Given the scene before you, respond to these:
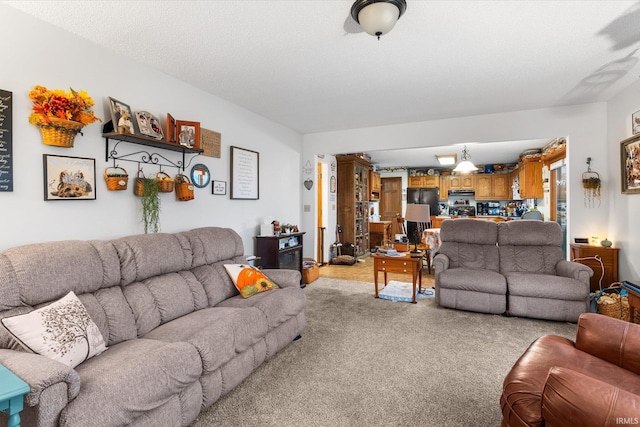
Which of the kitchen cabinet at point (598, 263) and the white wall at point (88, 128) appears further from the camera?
the kitchen cabinet at point (598, 263)

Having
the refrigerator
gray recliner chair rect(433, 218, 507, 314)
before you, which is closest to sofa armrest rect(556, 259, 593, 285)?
gray recliner chair rect(433, 218, 507, 314)

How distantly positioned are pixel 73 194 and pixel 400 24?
2.65 metres

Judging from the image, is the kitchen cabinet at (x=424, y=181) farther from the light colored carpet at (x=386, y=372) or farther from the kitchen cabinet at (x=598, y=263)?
the light colored carpet at (x=386, y=372)

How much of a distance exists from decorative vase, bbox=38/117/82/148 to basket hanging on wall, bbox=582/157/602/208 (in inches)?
206

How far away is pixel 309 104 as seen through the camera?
12.8ft

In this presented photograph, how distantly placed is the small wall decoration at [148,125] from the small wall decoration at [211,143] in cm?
65

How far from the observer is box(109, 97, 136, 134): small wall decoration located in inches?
95.0

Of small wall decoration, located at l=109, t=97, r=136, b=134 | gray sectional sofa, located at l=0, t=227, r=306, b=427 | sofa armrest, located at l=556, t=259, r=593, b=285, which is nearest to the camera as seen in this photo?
gray sectional sofa, located at l=0, t=227, r=306, b=427

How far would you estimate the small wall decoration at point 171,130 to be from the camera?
286cm

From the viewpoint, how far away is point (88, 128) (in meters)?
2.39

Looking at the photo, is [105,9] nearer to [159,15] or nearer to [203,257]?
[159,15]

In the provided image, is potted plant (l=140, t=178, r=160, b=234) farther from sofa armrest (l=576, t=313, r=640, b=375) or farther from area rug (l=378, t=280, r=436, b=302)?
sofa armrest (l=576, t=313, r=640, b=375)

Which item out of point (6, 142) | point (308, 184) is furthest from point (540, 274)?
point (6, 142)

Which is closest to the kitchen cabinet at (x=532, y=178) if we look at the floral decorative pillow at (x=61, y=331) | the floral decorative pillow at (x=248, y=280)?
the floral decorative pillow at (x=248, y=280)
